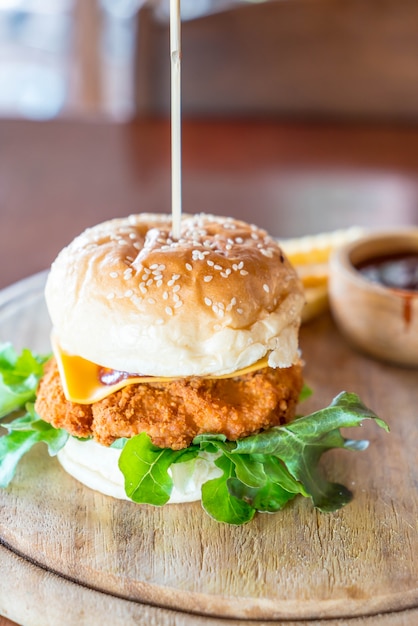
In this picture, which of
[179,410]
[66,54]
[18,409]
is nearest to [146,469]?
[179,410]

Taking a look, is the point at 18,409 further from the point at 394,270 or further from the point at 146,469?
the point at 394,270

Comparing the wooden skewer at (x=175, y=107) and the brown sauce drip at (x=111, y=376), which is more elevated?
the wooden skewer at (x=175, y=107)

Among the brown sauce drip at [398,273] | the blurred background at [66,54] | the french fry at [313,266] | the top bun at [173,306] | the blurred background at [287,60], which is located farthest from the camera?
the blurred background at [66,54]

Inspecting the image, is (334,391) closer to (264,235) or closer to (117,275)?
(264,235)

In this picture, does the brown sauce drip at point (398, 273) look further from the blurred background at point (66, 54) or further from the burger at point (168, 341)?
the blurred background at point (66, 54)

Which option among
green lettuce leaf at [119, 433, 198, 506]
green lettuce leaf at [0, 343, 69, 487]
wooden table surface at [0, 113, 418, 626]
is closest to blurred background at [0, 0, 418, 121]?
wooden table surface at [0, 113, 418, 626]

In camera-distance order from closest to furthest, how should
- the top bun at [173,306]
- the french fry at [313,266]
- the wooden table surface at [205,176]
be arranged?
1. the top bun at [173,306]
2. the french fry at [313,266]
3. the wooden table surface at [205,176]

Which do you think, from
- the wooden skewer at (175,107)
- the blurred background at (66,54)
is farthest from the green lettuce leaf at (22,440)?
the blurred background at (66,54)

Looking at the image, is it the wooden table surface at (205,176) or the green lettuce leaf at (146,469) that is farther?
the wooden table surface at (205,176)
